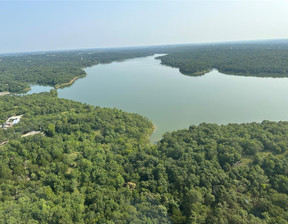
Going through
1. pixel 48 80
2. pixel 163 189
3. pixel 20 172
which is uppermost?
pixel 48 80

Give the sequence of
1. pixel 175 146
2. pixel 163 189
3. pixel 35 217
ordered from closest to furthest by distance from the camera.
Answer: pixel 35 217 → pixel 163 189 → pixel 175 146

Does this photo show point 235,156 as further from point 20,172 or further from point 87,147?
point 20,172

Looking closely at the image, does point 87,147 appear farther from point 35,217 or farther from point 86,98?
point 86,98

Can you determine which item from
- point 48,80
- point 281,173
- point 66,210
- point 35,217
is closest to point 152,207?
point 66,210

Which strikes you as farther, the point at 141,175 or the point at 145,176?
the point at 141,175

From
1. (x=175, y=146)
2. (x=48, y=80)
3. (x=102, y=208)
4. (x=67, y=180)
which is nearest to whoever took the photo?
(x=102, y=208)

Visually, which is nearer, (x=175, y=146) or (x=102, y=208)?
(x=102, y=208)

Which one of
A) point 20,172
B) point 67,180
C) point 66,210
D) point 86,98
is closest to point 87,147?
point 67,180

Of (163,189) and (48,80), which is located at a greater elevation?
(48,80)
